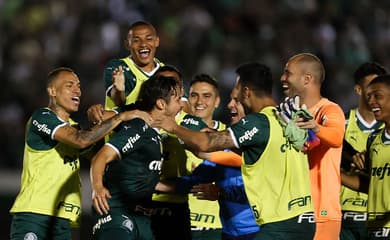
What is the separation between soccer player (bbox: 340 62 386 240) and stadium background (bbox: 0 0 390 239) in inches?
206

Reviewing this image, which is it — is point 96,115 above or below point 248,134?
above

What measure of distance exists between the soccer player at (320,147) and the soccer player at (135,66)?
1.92 metres

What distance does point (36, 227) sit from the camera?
38.1ft

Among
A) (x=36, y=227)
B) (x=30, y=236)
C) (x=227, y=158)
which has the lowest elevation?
(x=30, y=236)

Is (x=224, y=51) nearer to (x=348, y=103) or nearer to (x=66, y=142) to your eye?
(x=348, y=103)

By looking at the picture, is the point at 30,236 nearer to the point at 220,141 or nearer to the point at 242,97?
the point at 220,141

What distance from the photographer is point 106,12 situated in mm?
21656

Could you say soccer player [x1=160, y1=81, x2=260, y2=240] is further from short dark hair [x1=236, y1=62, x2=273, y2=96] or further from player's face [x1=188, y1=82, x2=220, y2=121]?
short dark hair [x1=236, y1=62, x2=273, y2=96]

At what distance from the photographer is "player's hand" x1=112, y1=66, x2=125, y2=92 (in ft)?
39.7

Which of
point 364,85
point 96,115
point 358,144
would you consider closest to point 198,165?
point 96,115

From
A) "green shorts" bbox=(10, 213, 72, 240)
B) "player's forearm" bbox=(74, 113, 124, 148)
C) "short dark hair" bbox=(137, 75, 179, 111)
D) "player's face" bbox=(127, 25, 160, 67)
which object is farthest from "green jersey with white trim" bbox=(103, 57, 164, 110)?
"short dark hair" bbox=(137, 75, 179, 111)

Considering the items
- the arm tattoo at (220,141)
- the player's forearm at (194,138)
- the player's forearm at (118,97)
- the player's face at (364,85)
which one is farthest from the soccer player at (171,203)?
the player's face at (364,85)

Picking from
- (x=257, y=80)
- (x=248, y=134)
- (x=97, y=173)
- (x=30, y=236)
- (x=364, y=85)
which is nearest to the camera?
(x=248, y=134)

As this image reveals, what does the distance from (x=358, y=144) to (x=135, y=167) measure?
327 cm
